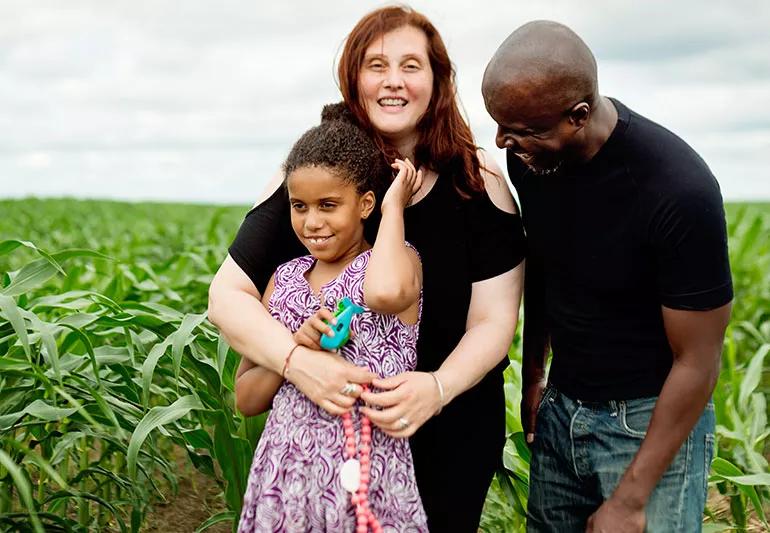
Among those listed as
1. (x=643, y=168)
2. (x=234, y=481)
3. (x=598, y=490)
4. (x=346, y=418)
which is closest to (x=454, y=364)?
(x=346, y=418)

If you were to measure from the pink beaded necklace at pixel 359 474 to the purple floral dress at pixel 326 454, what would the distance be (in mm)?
24

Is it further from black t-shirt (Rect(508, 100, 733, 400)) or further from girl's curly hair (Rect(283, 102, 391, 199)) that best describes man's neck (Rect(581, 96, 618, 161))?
girl's curly hair (Rect(283, 102, 391, 199))

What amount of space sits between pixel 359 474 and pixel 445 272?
0.51 metres

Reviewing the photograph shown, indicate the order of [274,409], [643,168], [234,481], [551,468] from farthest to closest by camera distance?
1. [234,481]
2. [551,468]
3. [274,409]
4. [643,168]

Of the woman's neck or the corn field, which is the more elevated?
the woman's neck

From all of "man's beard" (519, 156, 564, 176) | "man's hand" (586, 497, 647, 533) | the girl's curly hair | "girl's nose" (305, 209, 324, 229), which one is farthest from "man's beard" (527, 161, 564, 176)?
"man's hand" (586, 497, 647, 533)

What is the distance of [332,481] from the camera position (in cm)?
181

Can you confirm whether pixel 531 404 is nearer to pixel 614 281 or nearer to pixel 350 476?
pixel 614 281

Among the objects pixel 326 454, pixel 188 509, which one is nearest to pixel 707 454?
pixel 326 454

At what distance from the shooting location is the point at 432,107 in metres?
2.14

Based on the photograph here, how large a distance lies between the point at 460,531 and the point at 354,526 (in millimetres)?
446

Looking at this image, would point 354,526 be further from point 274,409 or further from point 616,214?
point 616,214

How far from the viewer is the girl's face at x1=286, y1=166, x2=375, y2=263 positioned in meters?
1.87

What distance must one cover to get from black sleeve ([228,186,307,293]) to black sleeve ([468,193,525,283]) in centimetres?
37
